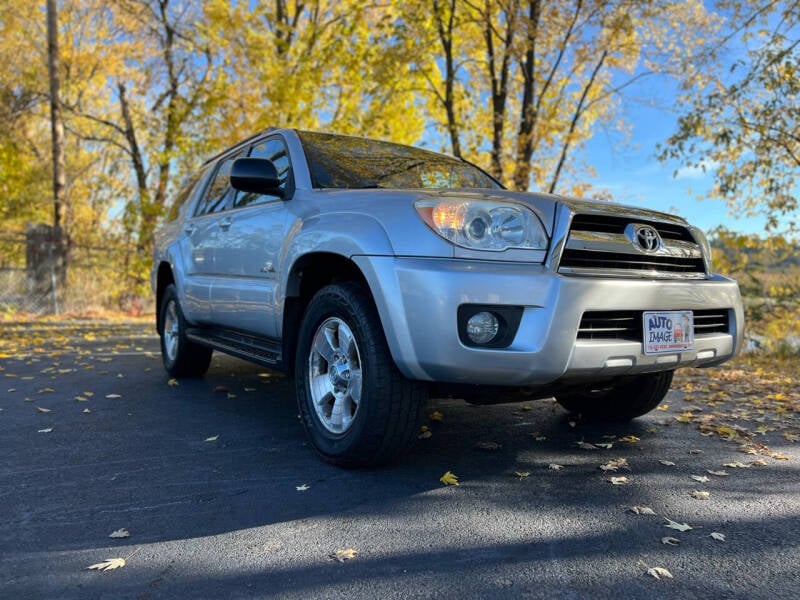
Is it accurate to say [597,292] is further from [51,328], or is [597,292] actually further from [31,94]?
[31,94]

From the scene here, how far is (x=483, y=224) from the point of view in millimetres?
2684

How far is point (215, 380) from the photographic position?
5688 millimetres

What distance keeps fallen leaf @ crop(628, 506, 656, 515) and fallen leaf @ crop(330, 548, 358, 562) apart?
1.19 meters

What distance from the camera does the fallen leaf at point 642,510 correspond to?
97.8 inches

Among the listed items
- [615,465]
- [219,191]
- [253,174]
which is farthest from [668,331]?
[219,191]

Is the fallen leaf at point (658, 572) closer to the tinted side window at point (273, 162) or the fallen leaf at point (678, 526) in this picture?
the fallen leaf at point (678, 526)

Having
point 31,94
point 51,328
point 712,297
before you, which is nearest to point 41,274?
point 51,328

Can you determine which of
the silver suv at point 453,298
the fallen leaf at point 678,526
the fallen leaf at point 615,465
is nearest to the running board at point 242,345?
the silver suv at point 453,298

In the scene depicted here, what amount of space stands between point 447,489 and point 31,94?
63.7ft

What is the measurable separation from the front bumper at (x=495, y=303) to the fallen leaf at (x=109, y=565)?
129 cm

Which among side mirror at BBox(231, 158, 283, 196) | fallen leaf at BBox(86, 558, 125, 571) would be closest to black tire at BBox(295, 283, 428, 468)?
side mirror at BBox(231, 158, 283, 196)

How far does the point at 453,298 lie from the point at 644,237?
1127 millimetres

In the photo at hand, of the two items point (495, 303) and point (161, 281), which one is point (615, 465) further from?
point (161, 281)

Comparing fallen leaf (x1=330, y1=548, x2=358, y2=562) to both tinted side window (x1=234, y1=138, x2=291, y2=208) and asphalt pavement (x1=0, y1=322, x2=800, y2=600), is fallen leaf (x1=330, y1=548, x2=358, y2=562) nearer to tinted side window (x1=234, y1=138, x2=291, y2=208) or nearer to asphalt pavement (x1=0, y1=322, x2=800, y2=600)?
asphalt pavement (x1=0, y1=322, x2=800, y2=600)
